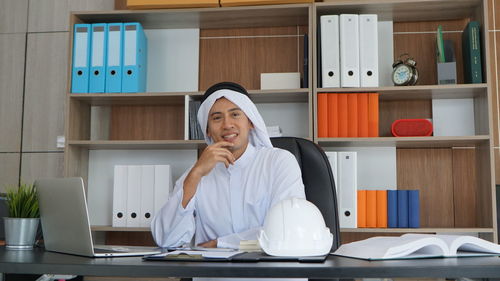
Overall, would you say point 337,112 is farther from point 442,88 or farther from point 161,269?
point 161,269

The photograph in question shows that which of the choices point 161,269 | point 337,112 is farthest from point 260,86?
point 161,269

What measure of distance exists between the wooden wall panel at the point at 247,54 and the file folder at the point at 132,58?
1.41 feet

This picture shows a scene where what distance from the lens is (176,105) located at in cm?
370

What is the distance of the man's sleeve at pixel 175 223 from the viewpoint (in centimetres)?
205

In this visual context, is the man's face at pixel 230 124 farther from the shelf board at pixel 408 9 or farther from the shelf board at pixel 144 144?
the shelf board at pixel 408 9

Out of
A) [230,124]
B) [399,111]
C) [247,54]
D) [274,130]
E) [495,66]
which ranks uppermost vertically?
[247,54]

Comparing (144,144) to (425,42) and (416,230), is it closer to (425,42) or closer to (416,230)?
(416,230)

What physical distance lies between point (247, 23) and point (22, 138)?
1665mm

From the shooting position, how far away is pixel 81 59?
3.47 metres

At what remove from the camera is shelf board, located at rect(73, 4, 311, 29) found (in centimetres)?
341

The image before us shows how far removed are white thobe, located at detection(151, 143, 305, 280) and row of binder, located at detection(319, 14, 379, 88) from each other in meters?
1.15

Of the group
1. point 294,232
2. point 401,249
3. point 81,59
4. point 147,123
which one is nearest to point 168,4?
point 81,59

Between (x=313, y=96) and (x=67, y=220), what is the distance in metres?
2.08

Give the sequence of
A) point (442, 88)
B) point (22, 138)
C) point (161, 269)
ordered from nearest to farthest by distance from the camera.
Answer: point (161, 269), point (442, 88), point (22, 138)
